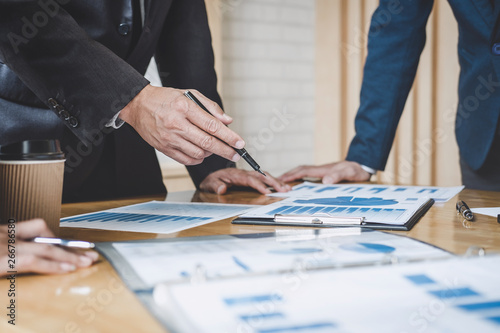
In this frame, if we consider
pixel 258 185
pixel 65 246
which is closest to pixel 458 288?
pixel 65 246

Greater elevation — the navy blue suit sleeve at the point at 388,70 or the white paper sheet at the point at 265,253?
the navy blue suit sleeve at the point at 388,70

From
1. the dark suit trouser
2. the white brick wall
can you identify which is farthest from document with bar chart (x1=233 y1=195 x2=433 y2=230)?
the white brick wall

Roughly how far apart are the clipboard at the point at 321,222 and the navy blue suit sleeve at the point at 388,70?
2.78 ft

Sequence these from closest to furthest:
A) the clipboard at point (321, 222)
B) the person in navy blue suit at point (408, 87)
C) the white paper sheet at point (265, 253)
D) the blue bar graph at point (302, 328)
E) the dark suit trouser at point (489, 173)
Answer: the blue bar graph at point (302, 328) → the white paper sheet at point (265, 253) → the clipboard at point (321, 222) → the person in navy blue suit at point (408, 87) → the dark suit trouser at point (489, 173)

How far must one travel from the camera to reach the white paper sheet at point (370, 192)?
1053 mm

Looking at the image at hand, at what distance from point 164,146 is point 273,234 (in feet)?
1.08

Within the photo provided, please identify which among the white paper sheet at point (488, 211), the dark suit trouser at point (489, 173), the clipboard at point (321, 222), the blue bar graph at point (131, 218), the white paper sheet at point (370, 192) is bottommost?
the blue bar graph at point (131, 218)

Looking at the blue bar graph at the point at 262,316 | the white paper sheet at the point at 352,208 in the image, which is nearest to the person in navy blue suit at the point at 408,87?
the white paper sheet at the point at 352,208

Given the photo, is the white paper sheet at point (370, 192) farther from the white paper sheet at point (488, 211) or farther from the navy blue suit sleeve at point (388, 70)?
the navy blue suit sleeve at point (388, 70)

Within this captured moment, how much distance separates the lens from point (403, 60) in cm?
162

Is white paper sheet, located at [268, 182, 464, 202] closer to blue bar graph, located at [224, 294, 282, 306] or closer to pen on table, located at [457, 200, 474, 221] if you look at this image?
pen on table, located at [457, 200, 474, 221]

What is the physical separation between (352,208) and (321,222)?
14 cm

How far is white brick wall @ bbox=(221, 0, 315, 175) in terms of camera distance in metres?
2.91

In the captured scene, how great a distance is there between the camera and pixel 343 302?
1.18 feet
